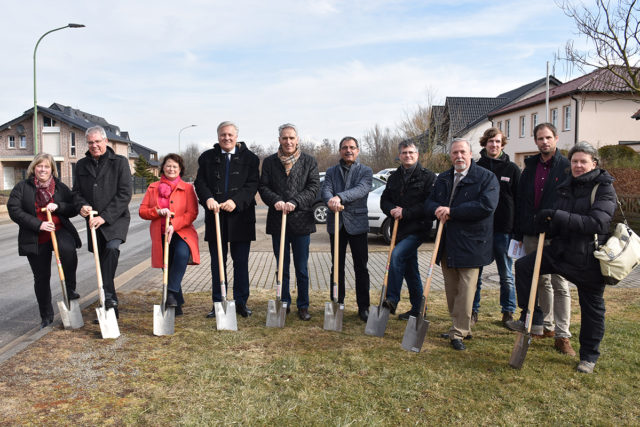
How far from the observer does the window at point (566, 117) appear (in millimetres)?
32406

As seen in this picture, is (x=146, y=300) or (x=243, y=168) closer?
(x=243, y=168)

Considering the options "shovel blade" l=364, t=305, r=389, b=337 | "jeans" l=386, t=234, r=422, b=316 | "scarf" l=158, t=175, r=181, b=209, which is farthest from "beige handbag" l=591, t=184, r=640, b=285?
"scarf" l=158, t=175, r=181, b=209

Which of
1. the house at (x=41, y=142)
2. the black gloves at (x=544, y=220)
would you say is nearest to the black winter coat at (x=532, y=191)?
the black gloves at (x=544, y=220)

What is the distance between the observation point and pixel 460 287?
4.80m

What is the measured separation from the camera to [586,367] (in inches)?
161

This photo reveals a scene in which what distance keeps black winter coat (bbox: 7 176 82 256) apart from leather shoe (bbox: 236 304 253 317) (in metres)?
1.84

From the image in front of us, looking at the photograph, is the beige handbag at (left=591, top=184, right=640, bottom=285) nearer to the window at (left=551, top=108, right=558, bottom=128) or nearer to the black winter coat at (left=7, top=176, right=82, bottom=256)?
the black winter coat at (left=7, top=176, right=82, bottom=256)

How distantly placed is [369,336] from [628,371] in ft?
6.99

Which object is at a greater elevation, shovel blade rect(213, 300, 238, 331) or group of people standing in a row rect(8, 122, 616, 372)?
group of people standing in a row rect(8, 122, 616, 372)

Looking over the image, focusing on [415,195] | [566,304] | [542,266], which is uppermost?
[415,195]

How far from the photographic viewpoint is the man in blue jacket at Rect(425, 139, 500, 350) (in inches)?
183

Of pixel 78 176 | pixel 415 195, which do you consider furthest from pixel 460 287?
pixel 78 176

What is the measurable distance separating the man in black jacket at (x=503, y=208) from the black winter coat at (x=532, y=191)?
0.18m

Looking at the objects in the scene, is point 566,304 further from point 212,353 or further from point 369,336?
point 212,353
